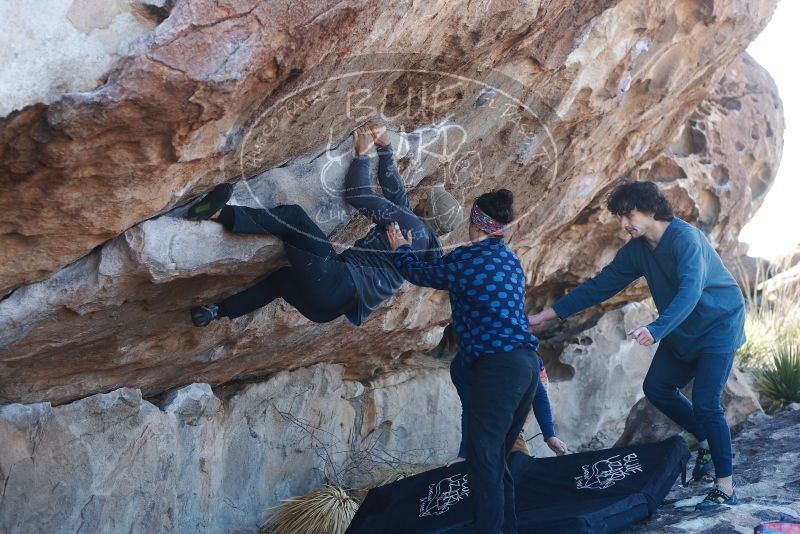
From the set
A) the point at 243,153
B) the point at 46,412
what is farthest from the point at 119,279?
the point at 46,412

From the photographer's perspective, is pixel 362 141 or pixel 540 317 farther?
pixel 540 317

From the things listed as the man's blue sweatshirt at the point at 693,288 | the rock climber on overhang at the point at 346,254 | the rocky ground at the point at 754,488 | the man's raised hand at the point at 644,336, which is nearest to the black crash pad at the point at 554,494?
the rocky ground at the point at 754,488

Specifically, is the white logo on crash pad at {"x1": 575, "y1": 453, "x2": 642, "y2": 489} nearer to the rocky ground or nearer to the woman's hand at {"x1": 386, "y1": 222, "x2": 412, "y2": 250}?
the rocky ground

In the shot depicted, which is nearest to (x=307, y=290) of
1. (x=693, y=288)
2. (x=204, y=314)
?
(x=204, y=314)

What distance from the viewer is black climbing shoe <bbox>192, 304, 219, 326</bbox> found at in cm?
511

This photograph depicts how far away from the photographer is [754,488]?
5422 millimetres

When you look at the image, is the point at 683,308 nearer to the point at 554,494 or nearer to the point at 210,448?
the point at 554,494

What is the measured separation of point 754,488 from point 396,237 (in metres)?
2.56

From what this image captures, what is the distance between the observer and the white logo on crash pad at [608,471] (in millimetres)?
4992

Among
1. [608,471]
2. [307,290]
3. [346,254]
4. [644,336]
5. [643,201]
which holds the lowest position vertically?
→ [608,471]

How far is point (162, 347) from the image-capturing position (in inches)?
220

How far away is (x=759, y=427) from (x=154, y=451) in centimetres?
432

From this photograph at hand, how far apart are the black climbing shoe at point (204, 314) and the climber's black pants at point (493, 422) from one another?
5.21ft
